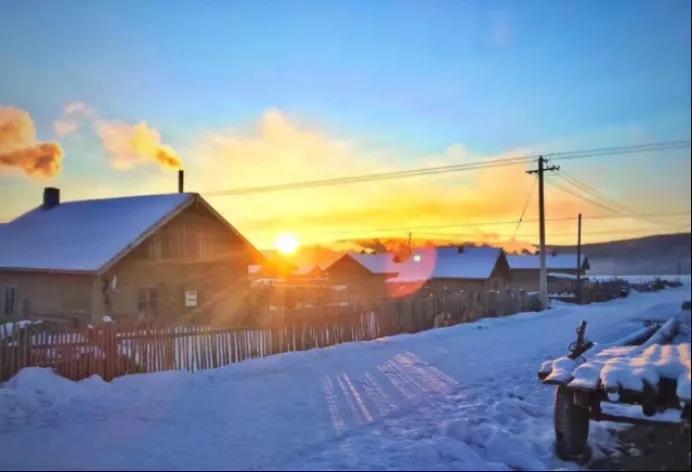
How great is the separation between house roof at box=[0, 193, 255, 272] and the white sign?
3.56 meters

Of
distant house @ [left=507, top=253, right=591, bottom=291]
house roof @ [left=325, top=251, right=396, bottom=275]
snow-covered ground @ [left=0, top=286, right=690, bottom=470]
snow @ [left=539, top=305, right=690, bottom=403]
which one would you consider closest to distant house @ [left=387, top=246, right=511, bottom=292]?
house roof @ [left=325, top=251, right=396, bottom=275]

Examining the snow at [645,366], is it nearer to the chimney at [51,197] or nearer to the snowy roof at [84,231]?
the snowy roof at [84,231]

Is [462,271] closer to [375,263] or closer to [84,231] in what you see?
[375,263]

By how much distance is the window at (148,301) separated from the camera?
67.5ft

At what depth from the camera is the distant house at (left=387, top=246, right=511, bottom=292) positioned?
43500 millimetres

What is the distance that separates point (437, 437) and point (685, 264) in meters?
4.15

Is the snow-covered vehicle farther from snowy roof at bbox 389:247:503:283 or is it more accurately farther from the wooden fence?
snowy roof at bbox 389:247:503:283

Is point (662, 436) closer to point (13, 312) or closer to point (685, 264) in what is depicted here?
point (685, 264)

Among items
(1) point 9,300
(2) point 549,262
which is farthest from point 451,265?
(1) point 9,300

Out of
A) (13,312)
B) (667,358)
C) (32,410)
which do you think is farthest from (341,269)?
(667,358)

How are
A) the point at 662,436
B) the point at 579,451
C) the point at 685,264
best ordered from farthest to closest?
the point at 579,451
the point at 662,436
the point at 685,264

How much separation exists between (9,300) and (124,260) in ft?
14.8

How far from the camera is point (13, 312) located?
20.5 meters

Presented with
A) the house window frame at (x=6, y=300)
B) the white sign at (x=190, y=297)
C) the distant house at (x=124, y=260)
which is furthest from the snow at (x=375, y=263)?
the house window frame at (x=6, y=300)
